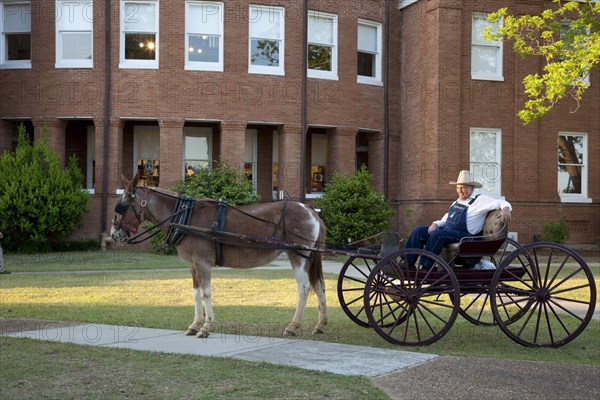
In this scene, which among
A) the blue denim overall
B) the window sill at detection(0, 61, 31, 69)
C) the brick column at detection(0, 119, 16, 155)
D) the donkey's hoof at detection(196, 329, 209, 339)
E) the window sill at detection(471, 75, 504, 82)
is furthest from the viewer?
the window sill at detection(471, 75, 504, 82)

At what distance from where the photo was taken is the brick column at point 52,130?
83.4 ft

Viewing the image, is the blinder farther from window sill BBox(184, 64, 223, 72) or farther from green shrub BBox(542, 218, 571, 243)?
green shrub BBox(542, 218, 571, 243)

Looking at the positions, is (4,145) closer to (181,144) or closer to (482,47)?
(181,144)

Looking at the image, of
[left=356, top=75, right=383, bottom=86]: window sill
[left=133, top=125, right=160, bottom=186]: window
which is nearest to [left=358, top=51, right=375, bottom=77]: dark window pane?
[left=356, top=75, right=383, bottom=86]: window sill

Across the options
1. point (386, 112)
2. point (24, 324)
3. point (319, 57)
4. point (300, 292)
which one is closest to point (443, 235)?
point (300, 292)

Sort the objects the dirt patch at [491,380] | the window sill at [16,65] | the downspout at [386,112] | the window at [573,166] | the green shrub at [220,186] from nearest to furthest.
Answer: the dirt patch at [491,380] < the green shrub at [220,186] < the window sill at [16,65] < the window at [573,166] < the downspout at [386,112]

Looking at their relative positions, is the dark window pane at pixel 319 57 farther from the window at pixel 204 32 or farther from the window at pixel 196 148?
the window at pixel 196 148

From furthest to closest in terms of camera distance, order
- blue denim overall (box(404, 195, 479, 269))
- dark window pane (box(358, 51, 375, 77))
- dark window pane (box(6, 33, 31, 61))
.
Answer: dark window pane (box(358, 51, 375, 77)) < dark window pane (box(6, 33, 31, 61)) < blue denim overall (box(404, 195, 479, 269))

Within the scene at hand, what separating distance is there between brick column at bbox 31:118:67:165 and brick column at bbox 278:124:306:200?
23.7ft

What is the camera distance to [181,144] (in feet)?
84.0

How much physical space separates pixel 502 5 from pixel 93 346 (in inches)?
867

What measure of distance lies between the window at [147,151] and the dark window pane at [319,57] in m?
5.82

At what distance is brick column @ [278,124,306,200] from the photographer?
1037 inches

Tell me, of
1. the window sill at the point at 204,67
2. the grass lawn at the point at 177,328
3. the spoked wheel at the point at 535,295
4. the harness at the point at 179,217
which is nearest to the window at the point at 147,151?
the window sill at the point at 204,67
